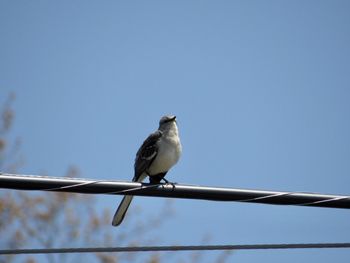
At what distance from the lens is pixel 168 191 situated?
511 centimetres

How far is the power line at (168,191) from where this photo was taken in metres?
4.82

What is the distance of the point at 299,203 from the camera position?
507cm

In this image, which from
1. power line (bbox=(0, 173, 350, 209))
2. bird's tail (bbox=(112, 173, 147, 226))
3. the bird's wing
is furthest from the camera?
the bird's wing

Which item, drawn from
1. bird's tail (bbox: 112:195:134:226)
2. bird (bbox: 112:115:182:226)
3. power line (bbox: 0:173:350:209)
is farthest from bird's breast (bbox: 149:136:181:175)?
power line (bbox: 0:173:350:209)

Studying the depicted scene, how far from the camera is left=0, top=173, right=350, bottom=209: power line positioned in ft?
15.8

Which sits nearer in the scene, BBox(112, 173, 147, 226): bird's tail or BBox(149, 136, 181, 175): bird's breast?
BBox(112, 173, 147, 226): bird's tail

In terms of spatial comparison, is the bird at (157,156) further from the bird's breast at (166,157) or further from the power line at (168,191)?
the power line at (168,191)

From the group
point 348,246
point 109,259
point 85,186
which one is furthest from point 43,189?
point 109,259

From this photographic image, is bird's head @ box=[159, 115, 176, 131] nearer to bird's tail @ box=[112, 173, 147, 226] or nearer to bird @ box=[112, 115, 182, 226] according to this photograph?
bird @ box=[112, 115, 182, 226]

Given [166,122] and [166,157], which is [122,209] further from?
[166,122]

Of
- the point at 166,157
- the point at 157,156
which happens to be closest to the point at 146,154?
the point at 157,156

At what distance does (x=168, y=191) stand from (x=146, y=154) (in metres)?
3.23

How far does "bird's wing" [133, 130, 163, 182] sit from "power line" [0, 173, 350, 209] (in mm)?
3063

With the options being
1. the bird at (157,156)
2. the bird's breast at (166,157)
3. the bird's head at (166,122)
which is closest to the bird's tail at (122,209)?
the bird at (157,156)
